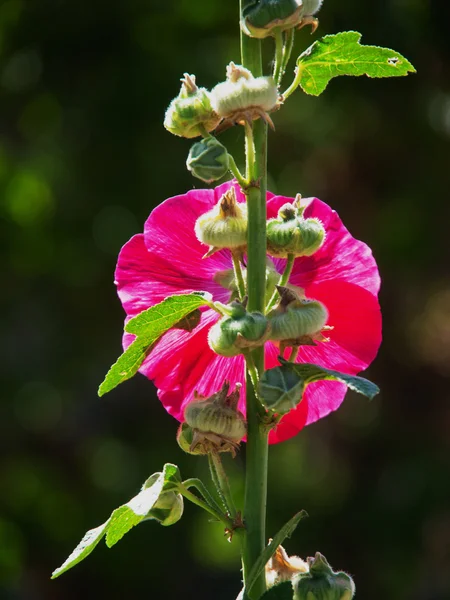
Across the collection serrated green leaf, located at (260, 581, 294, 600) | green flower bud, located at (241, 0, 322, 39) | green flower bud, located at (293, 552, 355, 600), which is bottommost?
green flower bud, located at (293, 552, 355, 600)

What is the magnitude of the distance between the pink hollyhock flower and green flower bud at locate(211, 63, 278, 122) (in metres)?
0.12

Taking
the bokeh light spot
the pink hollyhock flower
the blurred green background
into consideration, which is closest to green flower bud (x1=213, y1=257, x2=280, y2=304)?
the pink hollyhock flower

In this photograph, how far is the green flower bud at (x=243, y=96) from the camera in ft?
1.85

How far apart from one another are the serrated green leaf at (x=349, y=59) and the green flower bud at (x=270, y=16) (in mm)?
60

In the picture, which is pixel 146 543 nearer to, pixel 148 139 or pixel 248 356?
pixel 148 139

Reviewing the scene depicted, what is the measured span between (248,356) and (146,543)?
3076 millimetres

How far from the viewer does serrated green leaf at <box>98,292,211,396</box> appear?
62 centimetres

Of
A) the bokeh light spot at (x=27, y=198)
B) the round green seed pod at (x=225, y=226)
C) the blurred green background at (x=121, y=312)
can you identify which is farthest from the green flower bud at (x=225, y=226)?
the bokeh light spot at (x=27, y=198)

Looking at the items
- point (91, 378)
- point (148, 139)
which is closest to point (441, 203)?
point (148, 139)

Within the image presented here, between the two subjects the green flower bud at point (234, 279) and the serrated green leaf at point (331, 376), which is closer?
the serrated green leaf at point (331, 376)

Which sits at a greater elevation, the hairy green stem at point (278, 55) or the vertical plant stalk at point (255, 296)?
the hairy green stem at point (278, 55)

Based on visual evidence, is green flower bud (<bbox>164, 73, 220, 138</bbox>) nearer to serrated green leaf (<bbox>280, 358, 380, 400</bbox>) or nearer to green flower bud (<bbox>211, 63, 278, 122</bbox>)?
green flower bud (<bbox>211, 63, 278, 122</bbox>)

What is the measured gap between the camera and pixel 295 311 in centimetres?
58

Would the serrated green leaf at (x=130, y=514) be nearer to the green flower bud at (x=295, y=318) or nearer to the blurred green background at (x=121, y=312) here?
the green flower bud at (x=295, y=318)
